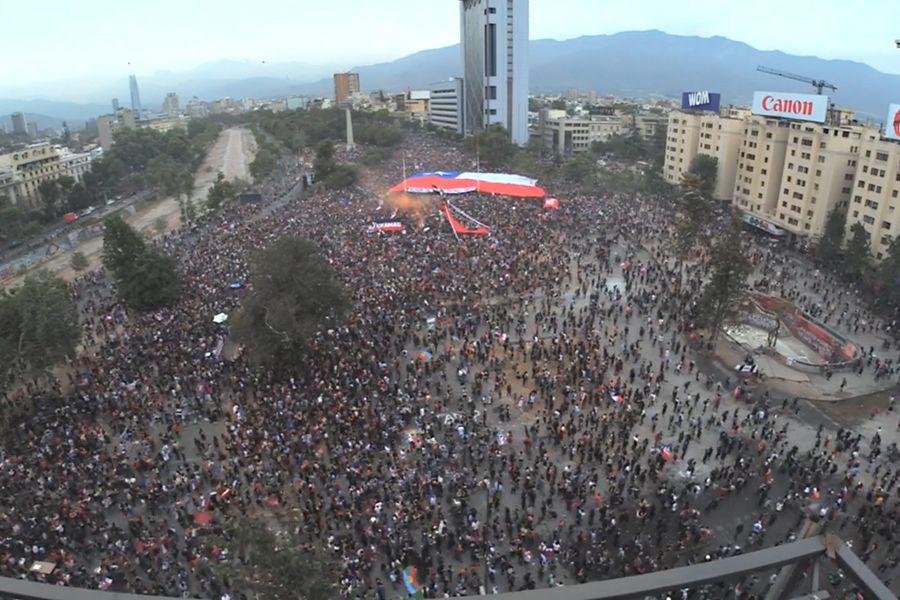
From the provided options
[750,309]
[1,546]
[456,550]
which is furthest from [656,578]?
[750,309]

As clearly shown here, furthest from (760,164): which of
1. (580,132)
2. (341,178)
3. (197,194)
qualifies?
(197,194)

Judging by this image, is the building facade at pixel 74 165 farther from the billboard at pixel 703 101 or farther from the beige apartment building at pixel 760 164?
the beige apartment building at pixel 760 164

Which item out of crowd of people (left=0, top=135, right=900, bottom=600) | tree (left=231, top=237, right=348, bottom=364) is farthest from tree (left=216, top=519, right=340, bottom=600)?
tree (left=231, top=237, right=348, bottom=364)

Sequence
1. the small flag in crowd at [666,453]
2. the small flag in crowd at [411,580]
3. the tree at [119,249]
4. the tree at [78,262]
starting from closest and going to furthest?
the small flag in crowd at [411,580]
the small flag in crowd at [666,453]
the tree at [119,249]
the tree at [78,262]

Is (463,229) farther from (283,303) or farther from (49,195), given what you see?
(49,195)

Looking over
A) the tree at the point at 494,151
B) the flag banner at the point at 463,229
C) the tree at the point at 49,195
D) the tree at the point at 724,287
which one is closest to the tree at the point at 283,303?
the tree at the point at 724,287

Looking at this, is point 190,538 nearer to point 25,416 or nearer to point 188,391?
point 188,391
